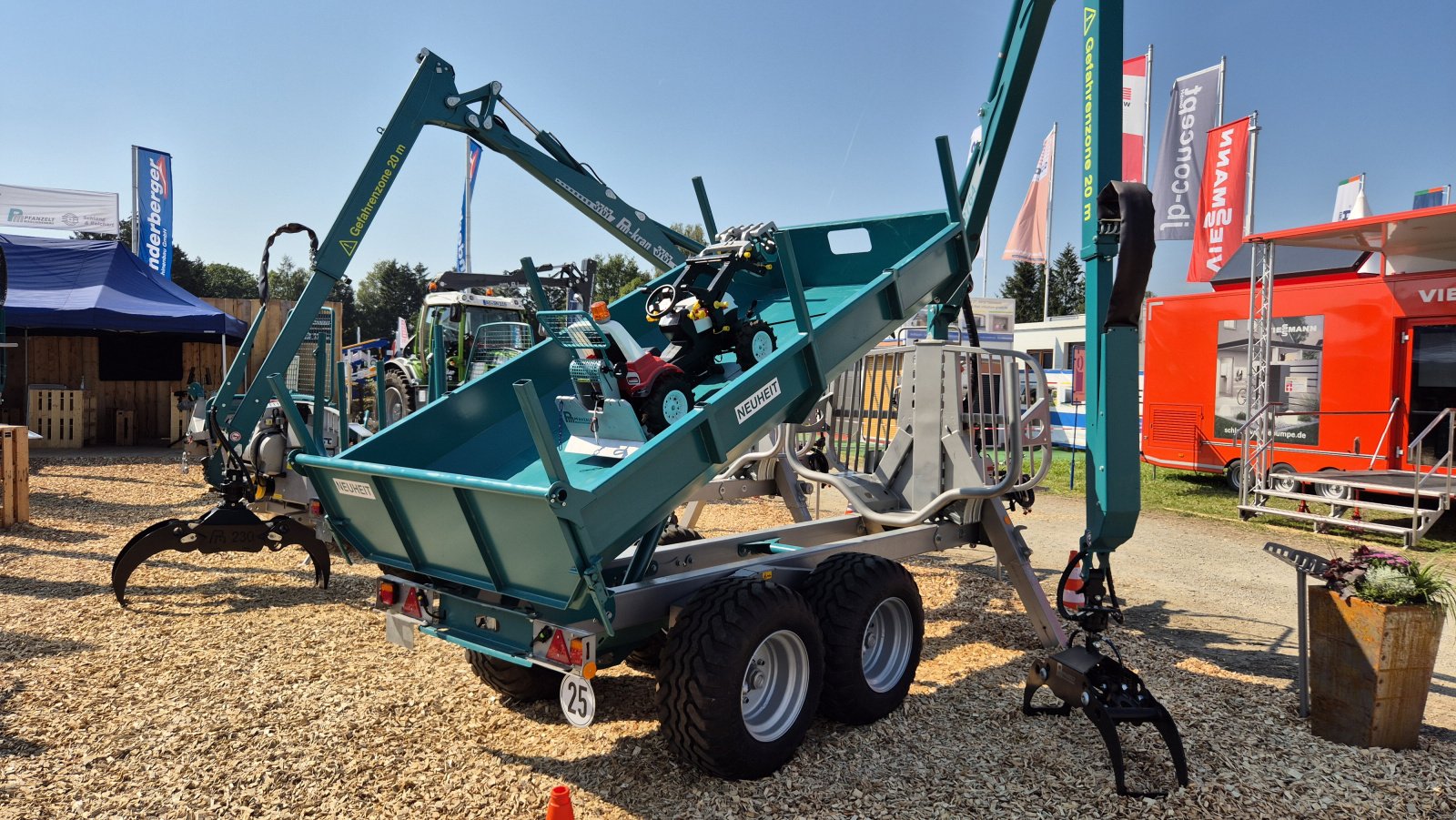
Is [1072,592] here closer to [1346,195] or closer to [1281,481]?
[1281,481]

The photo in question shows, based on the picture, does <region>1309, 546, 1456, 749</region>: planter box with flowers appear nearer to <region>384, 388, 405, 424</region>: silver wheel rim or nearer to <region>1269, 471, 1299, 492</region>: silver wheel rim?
<region>1269, 471, 1299, 492</region>: silver wheel rim

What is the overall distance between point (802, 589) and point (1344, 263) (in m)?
12.9

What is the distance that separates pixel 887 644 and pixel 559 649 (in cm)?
185

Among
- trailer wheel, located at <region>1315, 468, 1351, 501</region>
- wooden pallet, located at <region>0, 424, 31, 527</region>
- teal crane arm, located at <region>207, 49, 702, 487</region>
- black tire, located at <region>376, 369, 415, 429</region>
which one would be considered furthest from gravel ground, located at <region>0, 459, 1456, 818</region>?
black tire, located at <region>376, 369, 415, 429</region>

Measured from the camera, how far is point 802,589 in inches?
165

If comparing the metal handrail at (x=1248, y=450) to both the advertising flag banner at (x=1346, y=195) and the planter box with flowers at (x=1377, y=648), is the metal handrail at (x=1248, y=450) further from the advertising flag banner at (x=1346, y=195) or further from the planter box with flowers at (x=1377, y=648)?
the advertising flag banner at (x=1346, y=195)

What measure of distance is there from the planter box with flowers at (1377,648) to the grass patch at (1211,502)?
17.0 feet

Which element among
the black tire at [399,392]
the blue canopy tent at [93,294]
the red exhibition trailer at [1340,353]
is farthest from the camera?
the blue canopy tent at [93,294]

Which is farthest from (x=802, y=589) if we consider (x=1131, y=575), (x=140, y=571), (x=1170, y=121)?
(x=1170, y=121)

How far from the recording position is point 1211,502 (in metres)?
12.3

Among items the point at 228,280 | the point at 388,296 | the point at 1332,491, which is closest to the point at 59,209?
the point at 1332,491

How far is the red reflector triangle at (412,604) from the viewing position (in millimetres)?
3982

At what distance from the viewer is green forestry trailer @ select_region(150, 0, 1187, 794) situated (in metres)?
3.43

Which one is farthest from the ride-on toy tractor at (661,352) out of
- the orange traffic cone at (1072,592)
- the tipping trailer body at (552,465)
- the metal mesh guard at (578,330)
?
the orange traffic cone at (1072,592)
